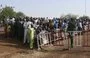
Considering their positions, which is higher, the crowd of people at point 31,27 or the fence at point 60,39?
the crowd of people at point 31,27

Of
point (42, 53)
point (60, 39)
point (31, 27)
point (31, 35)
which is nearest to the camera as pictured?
point (42, 53)

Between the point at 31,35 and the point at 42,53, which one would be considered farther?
the point at 31,35

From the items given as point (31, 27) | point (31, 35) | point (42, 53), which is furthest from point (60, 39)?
point (42, 53)

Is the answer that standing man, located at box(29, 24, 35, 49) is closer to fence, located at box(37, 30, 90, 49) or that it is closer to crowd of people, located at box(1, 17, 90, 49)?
crowd of people, located at box(1, 17, 90, 49)

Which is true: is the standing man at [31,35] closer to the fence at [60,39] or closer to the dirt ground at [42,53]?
the dirt ground at [42,53]

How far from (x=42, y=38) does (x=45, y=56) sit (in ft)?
9.21

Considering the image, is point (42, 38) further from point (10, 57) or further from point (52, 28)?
point (52, 28)

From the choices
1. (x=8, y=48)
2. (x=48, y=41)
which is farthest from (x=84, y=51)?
(x=8, y=48)

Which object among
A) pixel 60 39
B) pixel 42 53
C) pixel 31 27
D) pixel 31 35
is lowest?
pixel 42 53

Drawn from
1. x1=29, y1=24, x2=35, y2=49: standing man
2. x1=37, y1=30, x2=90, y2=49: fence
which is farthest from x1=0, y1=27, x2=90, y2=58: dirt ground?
x1=37, y1=30, x2=90, y2=49: fence

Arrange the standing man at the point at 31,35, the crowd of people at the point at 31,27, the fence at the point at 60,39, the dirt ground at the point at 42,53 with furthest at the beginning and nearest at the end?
the crowd of people at the point at 31,27 < the standing man at the point at 31,35 < the fence at the point at 60,39 < the dirt ground at the point at 42,53

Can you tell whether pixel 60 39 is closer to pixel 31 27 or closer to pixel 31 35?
pixel 31 27

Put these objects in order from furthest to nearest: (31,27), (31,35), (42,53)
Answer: (31,27), (31,35), (42,53)

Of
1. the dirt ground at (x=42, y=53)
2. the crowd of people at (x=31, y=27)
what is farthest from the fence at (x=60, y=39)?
the dirt ground at (x=42, y=53)
